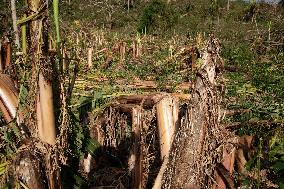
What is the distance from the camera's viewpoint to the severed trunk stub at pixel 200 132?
2.58 meters

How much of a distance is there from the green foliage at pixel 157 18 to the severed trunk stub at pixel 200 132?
991 inches

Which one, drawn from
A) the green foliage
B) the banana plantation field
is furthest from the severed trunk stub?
the green foliage

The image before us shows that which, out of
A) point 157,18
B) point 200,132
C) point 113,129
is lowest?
point 113,129

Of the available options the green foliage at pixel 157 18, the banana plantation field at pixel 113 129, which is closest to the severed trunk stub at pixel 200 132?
the banana plantation field at pixel 113 129

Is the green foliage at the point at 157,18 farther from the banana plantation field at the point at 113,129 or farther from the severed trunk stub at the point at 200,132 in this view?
the severed trunk stub at the point at 200,132

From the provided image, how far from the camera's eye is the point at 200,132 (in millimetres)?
2613

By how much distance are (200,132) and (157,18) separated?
2642cm

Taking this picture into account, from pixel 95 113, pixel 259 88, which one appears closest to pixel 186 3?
pixel 259 88

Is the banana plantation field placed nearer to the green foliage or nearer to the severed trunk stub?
the severed trunk stub

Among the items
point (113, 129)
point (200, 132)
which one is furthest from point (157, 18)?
point (200, 132)

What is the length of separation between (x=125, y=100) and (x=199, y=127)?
163cm

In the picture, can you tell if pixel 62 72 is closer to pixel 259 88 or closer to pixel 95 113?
pixel 95 113

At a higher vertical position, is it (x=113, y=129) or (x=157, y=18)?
(x=157, y=18)

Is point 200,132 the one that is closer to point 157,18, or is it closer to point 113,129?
point 113,129
